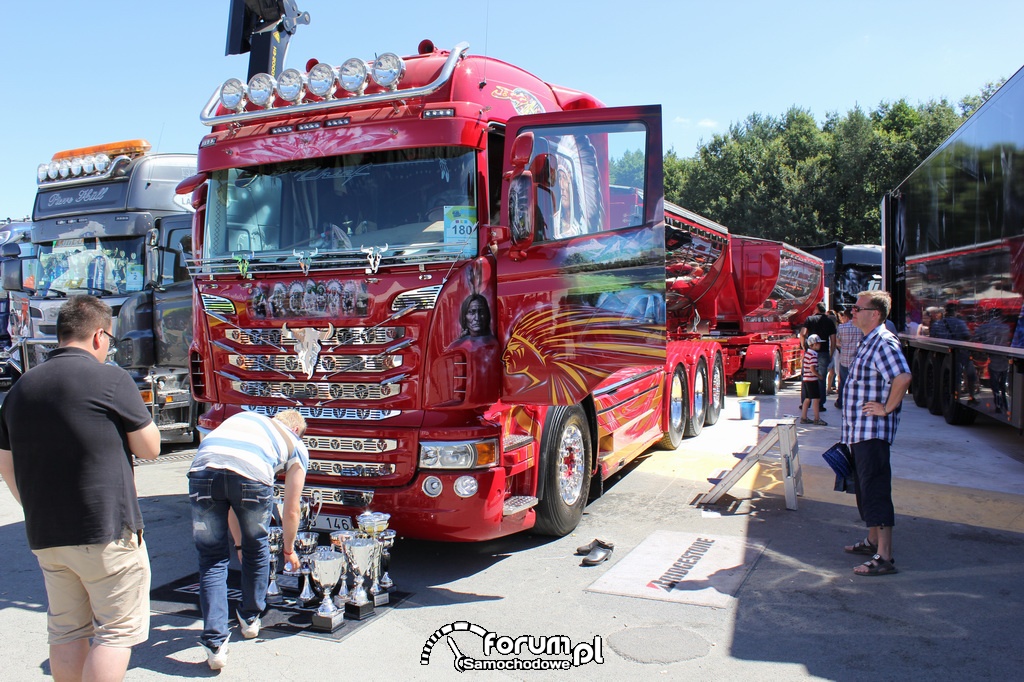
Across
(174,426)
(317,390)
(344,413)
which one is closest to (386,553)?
(344,413)

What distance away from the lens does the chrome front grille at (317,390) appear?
5.45 metres

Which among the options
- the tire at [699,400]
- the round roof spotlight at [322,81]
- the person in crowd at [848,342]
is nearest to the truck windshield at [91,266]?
the round roof spotlight at [322,81]

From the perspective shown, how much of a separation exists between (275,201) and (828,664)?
475 centimetres

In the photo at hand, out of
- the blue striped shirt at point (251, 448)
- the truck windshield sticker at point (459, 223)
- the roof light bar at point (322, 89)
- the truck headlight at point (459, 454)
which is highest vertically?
the roof light bar at point (322, 89)

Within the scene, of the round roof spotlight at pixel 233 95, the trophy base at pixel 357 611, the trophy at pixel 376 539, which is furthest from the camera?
the round roof spotlight at pixel 233 95

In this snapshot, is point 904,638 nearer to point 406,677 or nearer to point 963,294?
point 406,677

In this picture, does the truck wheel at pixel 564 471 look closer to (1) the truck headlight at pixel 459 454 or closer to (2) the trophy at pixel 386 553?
(1) the truck headlight at pixel 459 454

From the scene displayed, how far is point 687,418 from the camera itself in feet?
35.6

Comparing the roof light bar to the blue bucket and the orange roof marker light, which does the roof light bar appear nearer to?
the orange roof marker light

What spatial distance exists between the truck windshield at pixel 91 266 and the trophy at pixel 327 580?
7.40 meters

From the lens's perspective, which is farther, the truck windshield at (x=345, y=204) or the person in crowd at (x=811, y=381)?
the person in crowd at (x=811, y=381)

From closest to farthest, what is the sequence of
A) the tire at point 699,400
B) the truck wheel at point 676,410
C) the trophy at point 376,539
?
the trophy at point 376,539, the truck wheel at point 676,410, the tire at point 699,400

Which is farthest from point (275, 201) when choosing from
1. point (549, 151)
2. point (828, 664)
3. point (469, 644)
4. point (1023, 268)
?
point (1023, 268)

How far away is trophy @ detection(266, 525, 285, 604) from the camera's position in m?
5.09
